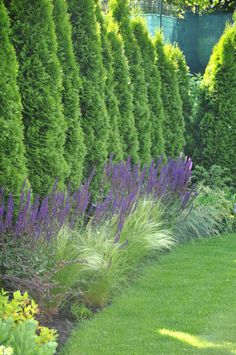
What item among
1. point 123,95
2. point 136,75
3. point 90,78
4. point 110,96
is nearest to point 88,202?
point 90,78

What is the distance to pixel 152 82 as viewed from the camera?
999 centimetres

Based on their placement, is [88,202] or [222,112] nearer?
[88,202]

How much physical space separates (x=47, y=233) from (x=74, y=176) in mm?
1716

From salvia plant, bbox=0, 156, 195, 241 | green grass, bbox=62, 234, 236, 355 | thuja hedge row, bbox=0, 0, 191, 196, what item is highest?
thuja hedge row, bbox=0, 0, 191, 196

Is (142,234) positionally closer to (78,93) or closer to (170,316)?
(170,316)

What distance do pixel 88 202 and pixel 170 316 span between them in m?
1.76

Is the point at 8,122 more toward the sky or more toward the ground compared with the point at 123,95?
more toward the sky

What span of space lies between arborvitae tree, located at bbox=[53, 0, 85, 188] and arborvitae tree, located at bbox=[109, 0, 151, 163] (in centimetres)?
231

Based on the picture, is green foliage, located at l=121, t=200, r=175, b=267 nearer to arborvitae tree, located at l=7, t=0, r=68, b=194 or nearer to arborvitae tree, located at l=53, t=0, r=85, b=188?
arborvitae tree, located at l=53, t=0, r=85, b=188

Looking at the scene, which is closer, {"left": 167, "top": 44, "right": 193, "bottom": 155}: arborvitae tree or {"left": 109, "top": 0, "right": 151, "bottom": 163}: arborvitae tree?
{"left": 109, "top": 0, "right": 151, "bottom": 163}: arborvitae tree

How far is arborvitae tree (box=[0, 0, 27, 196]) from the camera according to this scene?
5.43m

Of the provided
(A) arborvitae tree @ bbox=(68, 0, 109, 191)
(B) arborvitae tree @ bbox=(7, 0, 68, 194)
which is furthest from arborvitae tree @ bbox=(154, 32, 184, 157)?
(B) arborvitae tree @ bbox=(7, 0, 68, 194)

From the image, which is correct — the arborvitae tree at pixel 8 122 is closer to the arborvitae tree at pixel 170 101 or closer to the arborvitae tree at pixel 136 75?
the arborvitae tree at pixel 136 75

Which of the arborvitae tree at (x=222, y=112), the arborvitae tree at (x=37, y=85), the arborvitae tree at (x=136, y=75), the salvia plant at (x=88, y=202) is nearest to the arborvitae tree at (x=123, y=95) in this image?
the arborvitae tree at (x=136, y=75)
